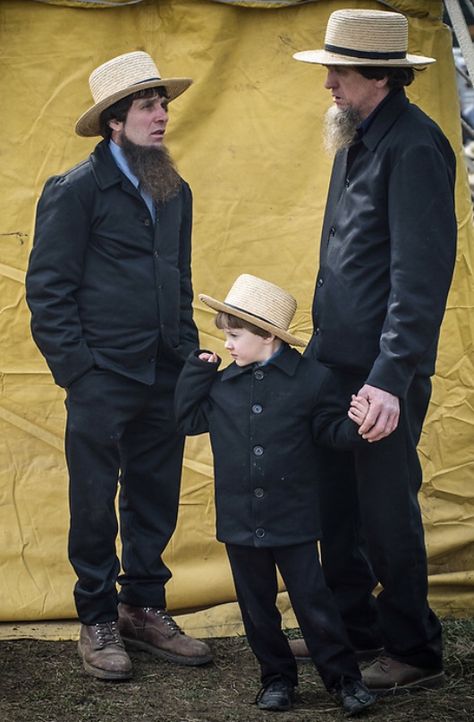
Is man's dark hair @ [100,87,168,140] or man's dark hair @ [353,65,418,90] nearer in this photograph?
man's dark hair @ [353,65,418,90]

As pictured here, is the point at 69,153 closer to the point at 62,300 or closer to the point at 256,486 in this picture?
the point at 62,300

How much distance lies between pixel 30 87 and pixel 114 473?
1539 millimetres

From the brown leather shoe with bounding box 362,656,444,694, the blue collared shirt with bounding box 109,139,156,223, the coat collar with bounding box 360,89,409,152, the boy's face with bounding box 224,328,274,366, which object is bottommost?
the brown leather shoe with bounding box 362,656,444,694

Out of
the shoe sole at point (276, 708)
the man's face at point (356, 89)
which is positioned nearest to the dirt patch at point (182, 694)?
the shoe sole at point (276, 708)

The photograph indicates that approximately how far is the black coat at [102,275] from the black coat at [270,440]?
42cm

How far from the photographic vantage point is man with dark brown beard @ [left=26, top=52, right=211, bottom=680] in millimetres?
4297

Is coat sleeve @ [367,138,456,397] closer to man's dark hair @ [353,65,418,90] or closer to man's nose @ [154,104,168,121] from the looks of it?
man's dark hair @ [353,65,418,90]

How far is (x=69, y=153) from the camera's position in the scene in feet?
16.6

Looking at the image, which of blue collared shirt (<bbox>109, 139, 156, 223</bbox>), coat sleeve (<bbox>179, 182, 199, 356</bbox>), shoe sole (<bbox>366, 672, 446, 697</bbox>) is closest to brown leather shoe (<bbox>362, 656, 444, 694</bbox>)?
shoe sole (<bbox>366, 672, 446, 697</bbox>)

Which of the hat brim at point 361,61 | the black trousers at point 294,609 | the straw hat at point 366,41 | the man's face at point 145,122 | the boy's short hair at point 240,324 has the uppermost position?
the straw hat at point 366,41

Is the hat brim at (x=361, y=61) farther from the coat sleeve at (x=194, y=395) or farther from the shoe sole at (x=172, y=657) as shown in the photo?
the shoe sole at (x=172, y=657)

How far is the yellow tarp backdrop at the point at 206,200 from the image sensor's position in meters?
4.96

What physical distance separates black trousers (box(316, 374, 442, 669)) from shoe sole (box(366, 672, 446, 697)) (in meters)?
0.04

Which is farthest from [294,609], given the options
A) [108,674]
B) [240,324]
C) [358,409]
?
[240,324]
